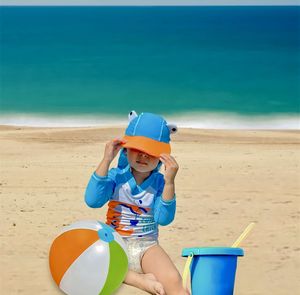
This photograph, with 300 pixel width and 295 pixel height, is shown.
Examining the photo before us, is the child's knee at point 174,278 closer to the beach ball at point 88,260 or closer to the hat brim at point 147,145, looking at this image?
the beach ball at point 88,260

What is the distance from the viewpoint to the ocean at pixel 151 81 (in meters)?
23.6

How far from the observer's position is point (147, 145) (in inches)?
239

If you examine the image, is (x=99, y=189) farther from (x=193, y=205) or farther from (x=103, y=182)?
(x=193, y=205)

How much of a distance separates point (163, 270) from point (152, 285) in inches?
4.8

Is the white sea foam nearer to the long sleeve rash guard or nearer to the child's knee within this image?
the long sleeve rash guard

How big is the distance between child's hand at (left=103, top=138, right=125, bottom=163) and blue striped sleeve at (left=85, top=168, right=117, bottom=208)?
0.13 m

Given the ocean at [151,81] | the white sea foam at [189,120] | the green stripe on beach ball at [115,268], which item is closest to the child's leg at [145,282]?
the green stripe on beach ball at [115,268]

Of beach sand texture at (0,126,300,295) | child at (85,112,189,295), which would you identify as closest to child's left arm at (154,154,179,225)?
child at (85,112,189,295)

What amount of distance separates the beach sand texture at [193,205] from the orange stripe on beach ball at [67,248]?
912 millimetres

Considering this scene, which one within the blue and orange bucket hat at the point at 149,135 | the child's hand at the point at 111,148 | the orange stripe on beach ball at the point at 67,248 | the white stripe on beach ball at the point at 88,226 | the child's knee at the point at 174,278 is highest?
the blue and orange bucket hat at the point at 149,135

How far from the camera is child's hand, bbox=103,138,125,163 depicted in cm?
605

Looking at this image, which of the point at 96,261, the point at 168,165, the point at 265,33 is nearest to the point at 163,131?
the point at 168,165

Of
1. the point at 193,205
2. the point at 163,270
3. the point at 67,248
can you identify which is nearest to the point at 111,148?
the point at 67,248

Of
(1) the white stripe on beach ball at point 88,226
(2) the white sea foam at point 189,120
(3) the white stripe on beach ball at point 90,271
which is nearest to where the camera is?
(3) the white stripe on beach ball at point 90,271
